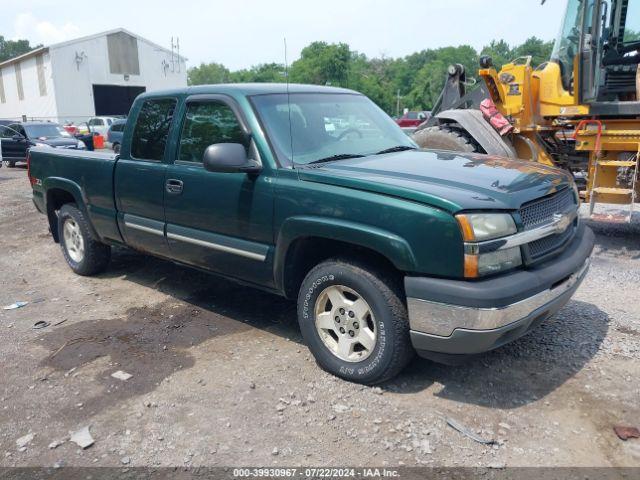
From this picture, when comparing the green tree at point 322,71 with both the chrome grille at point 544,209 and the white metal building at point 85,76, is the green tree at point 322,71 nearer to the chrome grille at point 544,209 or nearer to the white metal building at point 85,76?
the chrome grille at point 544,209

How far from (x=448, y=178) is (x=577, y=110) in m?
4.30

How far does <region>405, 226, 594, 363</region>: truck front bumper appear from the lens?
2988 millimetres

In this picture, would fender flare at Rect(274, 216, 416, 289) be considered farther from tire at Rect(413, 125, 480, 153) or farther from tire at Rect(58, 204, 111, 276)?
tire at Rect(413, 125, 480, 153)

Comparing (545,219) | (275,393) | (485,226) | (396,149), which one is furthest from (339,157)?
(275,393)

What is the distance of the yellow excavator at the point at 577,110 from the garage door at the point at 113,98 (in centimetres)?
3691

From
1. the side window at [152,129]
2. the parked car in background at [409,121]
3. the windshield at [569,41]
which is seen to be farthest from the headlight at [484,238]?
the parked car in background at [409,121]

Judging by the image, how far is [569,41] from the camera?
282 inches

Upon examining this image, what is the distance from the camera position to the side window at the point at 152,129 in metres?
4.77

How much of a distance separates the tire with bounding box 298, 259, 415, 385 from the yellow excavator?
427cm

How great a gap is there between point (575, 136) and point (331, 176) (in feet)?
14.7

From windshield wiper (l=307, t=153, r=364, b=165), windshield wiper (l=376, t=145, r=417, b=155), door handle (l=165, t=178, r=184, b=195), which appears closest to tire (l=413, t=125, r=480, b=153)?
windshield wiper (l=376, t=145, r=417, b=155)

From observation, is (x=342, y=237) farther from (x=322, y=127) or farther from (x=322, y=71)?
(x=322, y=71)

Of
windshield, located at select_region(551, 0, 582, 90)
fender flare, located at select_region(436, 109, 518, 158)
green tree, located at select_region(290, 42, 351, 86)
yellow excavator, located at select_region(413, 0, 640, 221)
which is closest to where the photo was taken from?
yellow excavator, located at select_region(413, 0, 640, 221)

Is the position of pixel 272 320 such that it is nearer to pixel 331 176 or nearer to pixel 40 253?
pixel 331 176
